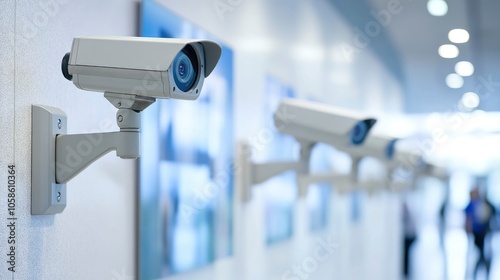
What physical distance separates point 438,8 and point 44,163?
2.08m

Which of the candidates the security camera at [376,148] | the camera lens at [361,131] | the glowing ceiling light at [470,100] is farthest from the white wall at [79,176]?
the glowing ceiling light at [470,100]

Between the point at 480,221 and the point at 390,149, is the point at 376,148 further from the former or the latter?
the point at 480,221

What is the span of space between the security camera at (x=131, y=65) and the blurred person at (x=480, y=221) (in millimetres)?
1980

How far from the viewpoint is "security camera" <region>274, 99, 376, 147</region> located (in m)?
2.26

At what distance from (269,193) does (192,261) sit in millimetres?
670

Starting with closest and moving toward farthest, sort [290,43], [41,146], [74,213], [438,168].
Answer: [41,146] < [74,213] < [290,43] < [438,168]

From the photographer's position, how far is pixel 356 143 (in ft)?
7.75

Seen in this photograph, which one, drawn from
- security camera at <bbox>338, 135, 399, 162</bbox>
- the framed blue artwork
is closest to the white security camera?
the framed blue artwork

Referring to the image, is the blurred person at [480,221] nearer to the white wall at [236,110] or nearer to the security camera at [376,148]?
the white wall at [236,110]

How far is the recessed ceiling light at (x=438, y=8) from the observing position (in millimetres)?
3094

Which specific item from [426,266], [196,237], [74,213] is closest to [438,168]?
[426,266]

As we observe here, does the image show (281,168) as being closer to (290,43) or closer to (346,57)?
(290,43)

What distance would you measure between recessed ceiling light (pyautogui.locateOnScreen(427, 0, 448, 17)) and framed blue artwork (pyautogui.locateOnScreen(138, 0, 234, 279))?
1153 millimetres

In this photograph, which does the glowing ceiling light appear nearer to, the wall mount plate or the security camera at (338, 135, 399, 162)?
the security camera at (338, 135, 399, 162)
